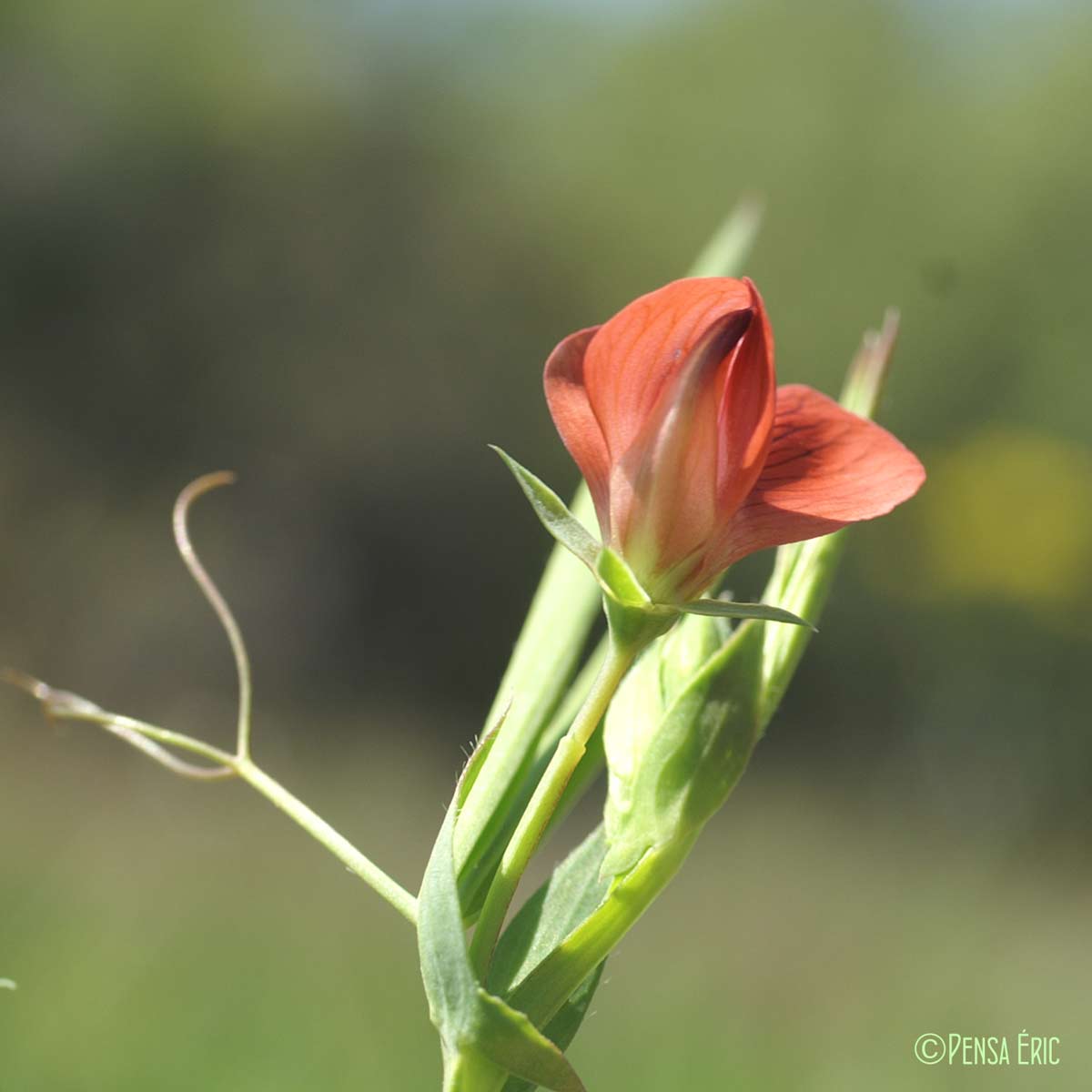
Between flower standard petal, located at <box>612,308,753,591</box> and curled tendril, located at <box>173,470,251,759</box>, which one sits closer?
flower standard petal, located at <box>612,308,753,591</box>

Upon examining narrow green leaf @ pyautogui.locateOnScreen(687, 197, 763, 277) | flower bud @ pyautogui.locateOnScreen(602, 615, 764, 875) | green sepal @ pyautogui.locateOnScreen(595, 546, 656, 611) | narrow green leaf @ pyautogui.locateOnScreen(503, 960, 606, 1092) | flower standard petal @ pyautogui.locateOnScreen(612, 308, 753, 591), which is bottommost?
narrow green leaf @ pyautogui.locateOnScreen(503, 960, 606, 1092)

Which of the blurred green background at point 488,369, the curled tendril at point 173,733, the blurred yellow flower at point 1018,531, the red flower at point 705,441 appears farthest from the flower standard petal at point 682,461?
the blurred yellow flower at point 1018,531

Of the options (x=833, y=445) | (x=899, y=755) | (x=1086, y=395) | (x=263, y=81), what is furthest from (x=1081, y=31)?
(x=833, y=445)

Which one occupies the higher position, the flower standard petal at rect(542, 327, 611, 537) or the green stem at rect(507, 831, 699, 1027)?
the flower standard petal at rect(542, 327, 611, 537)

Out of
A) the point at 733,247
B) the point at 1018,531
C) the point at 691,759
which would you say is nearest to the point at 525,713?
the point at 691,759

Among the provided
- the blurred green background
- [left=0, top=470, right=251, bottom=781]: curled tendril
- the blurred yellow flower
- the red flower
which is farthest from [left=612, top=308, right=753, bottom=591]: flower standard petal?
the blurred yellow flower

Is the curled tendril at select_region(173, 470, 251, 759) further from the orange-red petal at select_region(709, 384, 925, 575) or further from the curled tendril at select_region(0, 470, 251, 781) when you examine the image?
the orange-red petal at select_region(709, 384, 925, 575)

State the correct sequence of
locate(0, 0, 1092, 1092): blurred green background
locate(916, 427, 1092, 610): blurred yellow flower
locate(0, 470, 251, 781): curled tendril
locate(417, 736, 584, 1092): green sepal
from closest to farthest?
locate(417, 736, 584, 1092): green sepal
locate(0, 470, 251, 781): curled tendril
locate(0, 0, 1092, 1092): blurred green background
locate(916, 427, 1092, 610): blurred yellow flower
